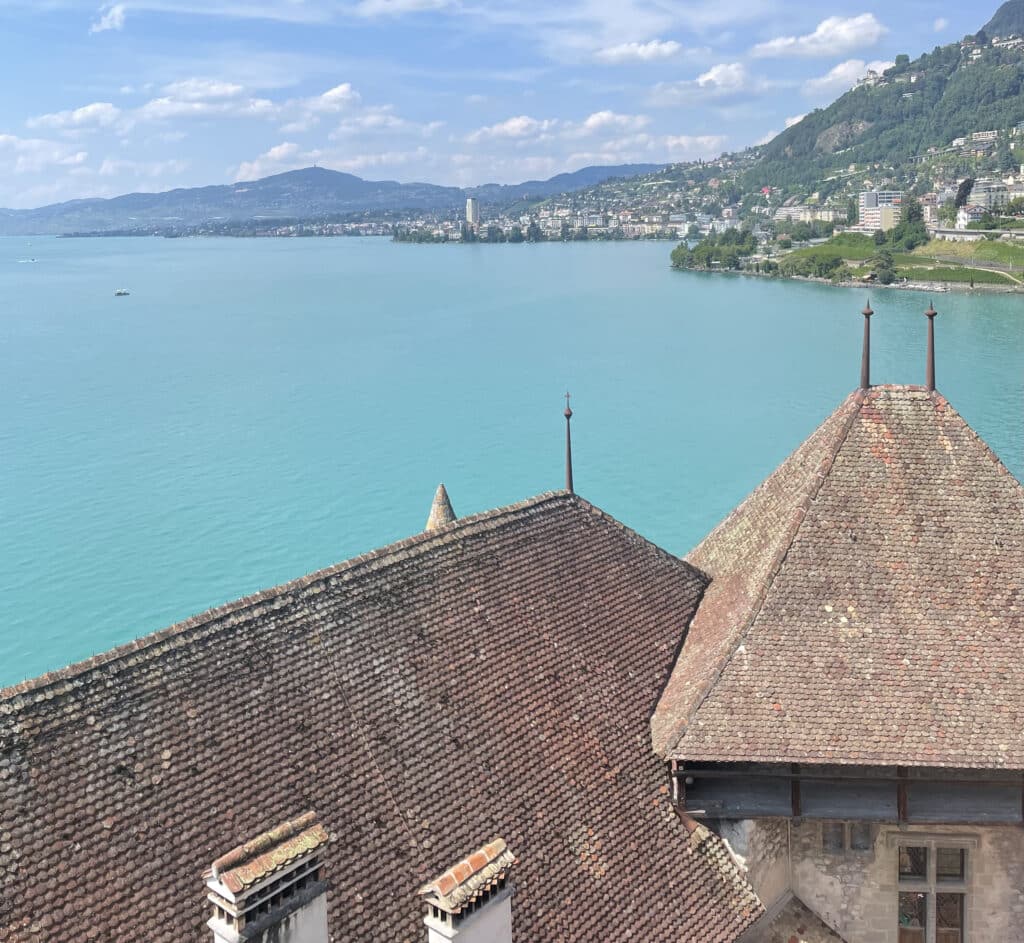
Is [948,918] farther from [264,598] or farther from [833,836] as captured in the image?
[264,598]

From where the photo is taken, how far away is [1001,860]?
11586 millimetres

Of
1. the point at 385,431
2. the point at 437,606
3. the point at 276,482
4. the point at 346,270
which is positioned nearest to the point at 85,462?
the point at 276,482

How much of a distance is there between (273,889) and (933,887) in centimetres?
769

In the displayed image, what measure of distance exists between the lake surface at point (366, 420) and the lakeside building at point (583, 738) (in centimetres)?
2359

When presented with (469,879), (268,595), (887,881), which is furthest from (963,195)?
(469,879)

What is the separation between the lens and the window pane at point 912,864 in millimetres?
11852

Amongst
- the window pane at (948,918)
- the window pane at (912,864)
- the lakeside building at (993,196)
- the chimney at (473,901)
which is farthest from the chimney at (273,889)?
the lakeside building at (993,196)

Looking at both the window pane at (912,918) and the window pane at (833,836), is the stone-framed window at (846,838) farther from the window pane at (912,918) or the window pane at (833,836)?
the window pane at (912,918)

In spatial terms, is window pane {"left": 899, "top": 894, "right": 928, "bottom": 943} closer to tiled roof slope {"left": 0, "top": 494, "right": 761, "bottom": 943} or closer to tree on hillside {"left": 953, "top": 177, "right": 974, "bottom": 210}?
tiled roof slope {"left": 0, "top": 494, "right": 761, "bottom": 943}

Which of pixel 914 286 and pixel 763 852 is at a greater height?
pixel 763 852

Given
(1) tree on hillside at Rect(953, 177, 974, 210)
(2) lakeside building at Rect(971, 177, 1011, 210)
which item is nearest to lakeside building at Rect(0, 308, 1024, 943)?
(1) tree on hillside at Rect(953, 177, 974, 210)

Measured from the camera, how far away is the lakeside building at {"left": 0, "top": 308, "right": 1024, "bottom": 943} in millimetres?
8352

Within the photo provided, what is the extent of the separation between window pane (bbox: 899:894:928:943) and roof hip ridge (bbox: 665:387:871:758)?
3.25 meters

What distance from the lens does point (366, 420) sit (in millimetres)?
60750
